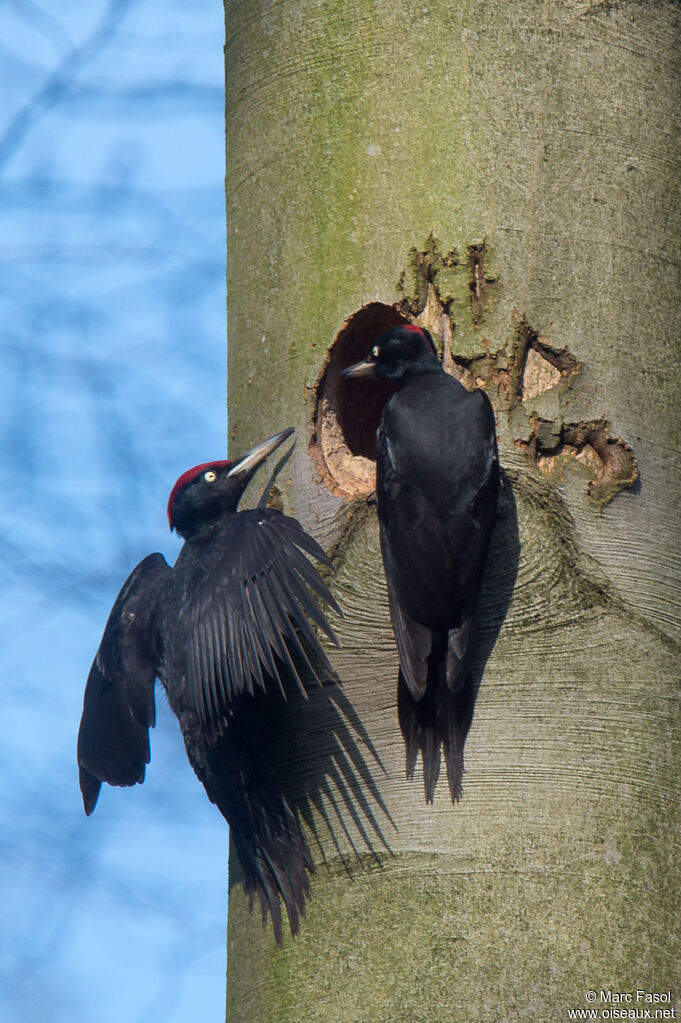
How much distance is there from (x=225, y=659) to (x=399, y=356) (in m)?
0.91

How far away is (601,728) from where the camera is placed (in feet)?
8.39

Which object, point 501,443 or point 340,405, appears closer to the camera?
point 501,443

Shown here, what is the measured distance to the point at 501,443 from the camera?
9.78 ft

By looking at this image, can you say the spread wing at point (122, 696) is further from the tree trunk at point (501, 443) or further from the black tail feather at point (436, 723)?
the black tail feather at point (436, 723)

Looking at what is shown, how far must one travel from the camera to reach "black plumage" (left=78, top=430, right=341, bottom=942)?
2.88 m

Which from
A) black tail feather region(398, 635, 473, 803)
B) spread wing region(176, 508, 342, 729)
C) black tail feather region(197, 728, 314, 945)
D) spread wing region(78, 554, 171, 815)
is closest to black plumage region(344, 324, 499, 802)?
black tail feather region(398, 635, 473, 803)

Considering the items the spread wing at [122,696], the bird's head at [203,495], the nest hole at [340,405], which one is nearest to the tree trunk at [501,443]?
the nest hole at [340,405]

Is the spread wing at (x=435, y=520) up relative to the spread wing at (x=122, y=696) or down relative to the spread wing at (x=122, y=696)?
up

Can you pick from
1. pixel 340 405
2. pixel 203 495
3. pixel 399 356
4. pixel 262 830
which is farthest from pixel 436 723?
pixel 203 495

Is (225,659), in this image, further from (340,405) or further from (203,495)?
(203,495)

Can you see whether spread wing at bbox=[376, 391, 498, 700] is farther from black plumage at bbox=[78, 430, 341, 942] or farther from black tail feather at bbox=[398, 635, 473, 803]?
black plumage at bbox=[78, 430, 341, 942]

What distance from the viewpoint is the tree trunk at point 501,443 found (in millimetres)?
2438

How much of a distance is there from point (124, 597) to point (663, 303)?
169 cm

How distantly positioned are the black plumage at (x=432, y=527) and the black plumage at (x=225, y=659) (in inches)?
7.8
